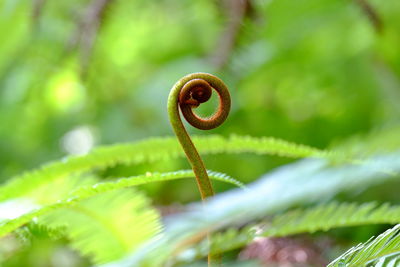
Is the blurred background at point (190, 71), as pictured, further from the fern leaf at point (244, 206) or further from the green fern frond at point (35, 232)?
the fern leaf at point (244, 206)

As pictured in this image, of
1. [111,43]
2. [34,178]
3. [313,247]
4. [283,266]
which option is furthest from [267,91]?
[34,178]

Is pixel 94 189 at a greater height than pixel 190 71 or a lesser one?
lesser

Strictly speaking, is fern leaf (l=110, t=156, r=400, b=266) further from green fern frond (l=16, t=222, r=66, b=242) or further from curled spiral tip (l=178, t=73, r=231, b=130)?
green fern frond (l=16, t=222, r=66, b=242)

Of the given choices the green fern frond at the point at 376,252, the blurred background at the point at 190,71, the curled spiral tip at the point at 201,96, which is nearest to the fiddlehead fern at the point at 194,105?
the curled spiral tip at the point at 201,96

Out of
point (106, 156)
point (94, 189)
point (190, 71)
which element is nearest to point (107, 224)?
point (106, 156)

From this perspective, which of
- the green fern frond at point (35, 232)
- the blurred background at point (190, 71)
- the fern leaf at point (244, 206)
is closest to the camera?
the fern leaf at point (244, 206)

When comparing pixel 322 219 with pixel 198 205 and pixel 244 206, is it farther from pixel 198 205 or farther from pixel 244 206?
pixel 244 206

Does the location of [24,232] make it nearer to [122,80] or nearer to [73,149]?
[73,149]
